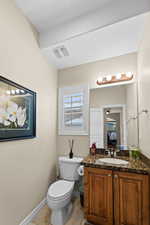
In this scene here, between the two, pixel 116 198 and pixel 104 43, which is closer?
pixel 116 198

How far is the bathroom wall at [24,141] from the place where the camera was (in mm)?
1372

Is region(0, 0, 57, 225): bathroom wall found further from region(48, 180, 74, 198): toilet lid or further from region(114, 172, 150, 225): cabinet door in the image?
region(114, 172, 150, 225): cabinet door

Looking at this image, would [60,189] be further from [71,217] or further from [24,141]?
[24,141]

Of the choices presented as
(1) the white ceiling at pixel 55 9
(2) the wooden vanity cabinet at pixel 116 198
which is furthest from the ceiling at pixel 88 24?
(2) the wooden vanity cabinet at pixel 116 198

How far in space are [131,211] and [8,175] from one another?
1439 mm

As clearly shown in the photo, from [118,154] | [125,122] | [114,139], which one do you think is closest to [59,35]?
[125,122]

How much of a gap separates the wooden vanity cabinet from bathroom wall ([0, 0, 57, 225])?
0.78 m

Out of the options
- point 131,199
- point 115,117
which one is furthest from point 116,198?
point 115,117

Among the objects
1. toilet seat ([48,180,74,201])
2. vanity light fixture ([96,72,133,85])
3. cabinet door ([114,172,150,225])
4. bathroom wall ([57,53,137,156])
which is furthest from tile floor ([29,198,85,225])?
vanity light fixture ([96,72,133,85])

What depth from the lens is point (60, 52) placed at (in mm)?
2104

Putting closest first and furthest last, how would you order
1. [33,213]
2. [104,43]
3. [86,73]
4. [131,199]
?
1. [131,199]
2. [33,213]
3. [104,43]
4. [86,73]

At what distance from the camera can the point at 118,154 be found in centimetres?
203

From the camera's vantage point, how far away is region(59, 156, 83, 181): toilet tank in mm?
2094

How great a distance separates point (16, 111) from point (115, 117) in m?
1.54
